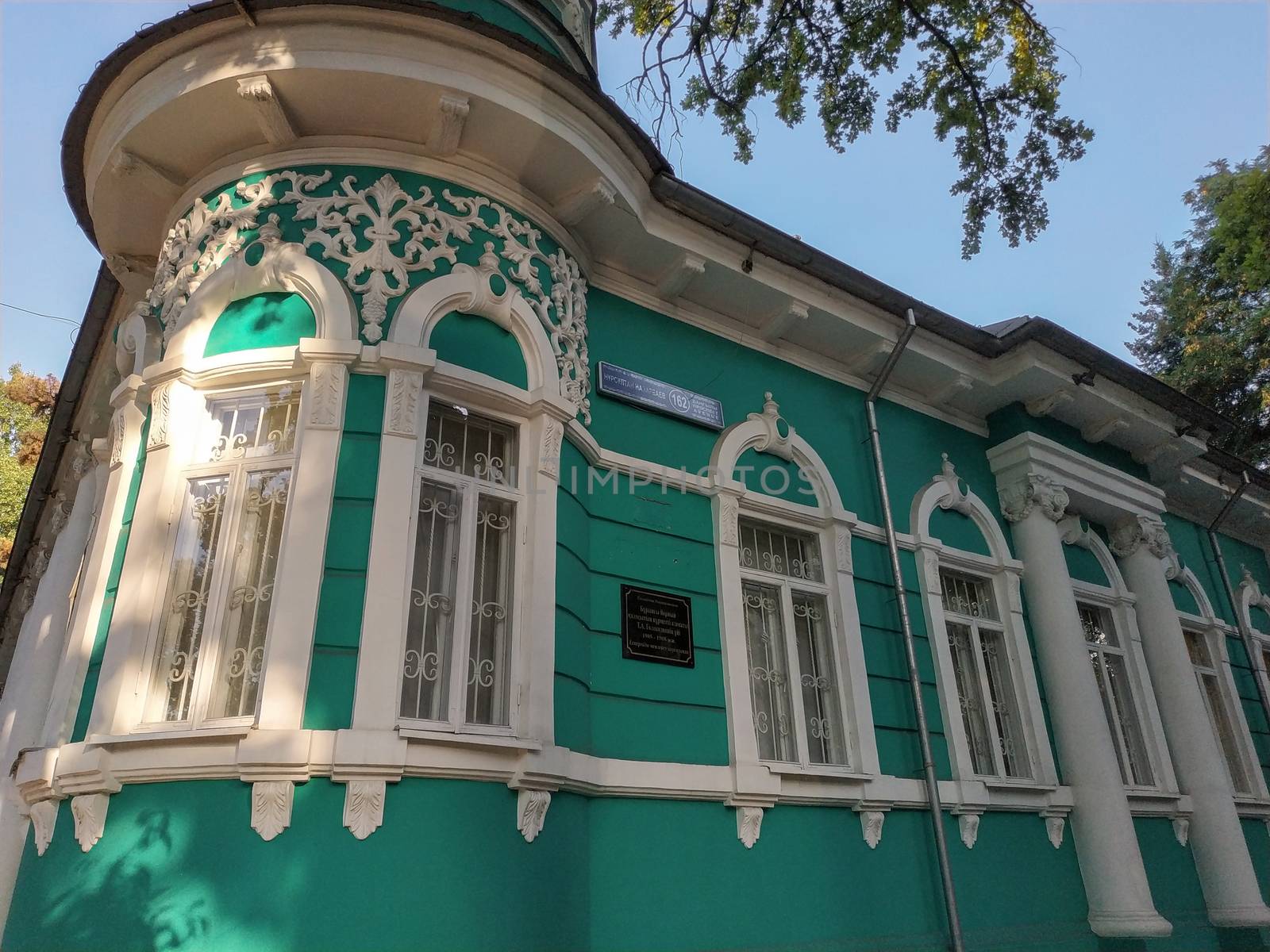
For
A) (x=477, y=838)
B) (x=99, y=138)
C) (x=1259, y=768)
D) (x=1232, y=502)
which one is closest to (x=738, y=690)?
(x=477, y=838)

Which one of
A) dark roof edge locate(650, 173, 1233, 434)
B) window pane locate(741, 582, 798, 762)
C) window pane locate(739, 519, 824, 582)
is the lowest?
window pane locate(741, 582, 798, 762)

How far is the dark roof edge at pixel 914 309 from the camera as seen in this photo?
23.0ft

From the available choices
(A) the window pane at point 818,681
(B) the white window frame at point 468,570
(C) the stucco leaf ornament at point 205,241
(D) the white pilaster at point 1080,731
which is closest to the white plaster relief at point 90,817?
(B) the white window frame at point 468,570

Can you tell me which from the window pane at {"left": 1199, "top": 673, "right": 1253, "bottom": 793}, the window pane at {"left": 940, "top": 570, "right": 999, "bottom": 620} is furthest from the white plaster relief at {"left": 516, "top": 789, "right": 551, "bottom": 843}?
the window pane at {"left": 1199, "top": 673, "right": 1253, "bottom": 793}

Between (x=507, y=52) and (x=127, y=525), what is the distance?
373 centimetres

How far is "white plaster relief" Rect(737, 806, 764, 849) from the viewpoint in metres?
5.89

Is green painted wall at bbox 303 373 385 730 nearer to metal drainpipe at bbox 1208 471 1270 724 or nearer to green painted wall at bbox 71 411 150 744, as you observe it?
green painted wall at bbox 71 411 150 744

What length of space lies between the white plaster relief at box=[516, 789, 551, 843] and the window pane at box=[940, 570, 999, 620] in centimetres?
473

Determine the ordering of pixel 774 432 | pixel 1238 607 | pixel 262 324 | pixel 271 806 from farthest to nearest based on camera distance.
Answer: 1. pixel 1238 607
2. pixel 774 432
3. pixel 262 324
4. pixel 271 806

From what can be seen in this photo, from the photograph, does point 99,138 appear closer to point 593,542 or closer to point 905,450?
point 593,542

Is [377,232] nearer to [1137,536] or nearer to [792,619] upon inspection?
[792,619]

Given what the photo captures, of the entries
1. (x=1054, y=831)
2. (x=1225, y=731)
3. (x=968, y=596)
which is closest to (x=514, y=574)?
(x=968, y=596)

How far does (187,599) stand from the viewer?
5.12 metres

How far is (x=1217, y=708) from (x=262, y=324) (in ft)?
37.1
